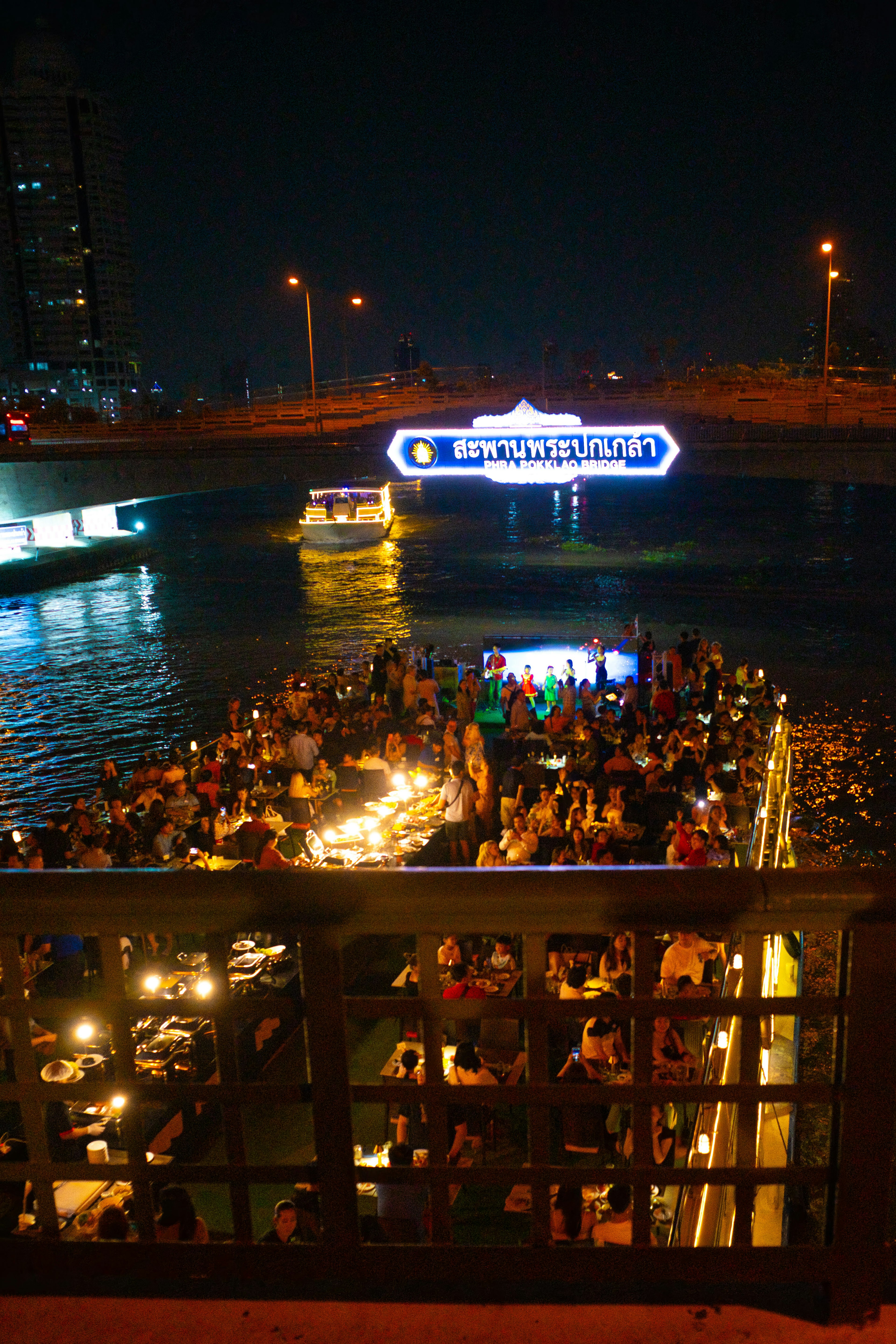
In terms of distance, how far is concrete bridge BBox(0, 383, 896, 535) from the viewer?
21.4m

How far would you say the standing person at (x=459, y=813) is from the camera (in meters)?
12.2

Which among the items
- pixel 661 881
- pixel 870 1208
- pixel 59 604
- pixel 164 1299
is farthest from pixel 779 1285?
pixel 59 604

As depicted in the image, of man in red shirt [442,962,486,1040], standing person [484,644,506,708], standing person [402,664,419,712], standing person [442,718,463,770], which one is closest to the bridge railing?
man in red shirt [442,962,486,1040]

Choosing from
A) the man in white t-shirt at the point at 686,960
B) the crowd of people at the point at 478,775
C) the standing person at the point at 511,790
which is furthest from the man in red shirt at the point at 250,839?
the man in white t-shirt at the point at 686,960

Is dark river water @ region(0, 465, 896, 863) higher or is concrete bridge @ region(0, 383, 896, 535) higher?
concrete bridge @ region(0, 383, 896, 535)

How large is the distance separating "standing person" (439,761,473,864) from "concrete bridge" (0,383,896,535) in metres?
7.90

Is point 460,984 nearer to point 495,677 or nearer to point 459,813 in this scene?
point 459,813

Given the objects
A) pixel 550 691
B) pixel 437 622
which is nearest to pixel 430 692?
pixel 550 691

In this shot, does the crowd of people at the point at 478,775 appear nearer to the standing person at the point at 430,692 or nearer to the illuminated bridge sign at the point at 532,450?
the standing person at the point at 430,692

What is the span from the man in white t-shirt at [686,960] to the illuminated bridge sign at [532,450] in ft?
29.8

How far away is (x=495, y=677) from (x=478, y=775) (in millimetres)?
5973

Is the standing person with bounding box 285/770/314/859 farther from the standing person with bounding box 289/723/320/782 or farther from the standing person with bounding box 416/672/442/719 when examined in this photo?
the standing person with bounding box 416/672/442/719

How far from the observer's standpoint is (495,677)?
61.3 ft

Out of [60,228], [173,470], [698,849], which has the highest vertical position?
[60,228]
